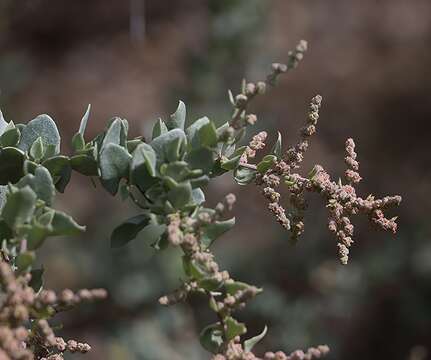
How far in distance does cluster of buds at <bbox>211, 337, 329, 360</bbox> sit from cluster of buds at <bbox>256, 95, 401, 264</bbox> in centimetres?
19

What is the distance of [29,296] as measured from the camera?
3.17 feet

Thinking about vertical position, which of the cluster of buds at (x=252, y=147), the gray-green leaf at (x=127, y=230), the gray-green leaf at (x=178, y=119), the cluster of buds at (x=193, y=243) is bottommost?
the cluster of buds at (x=193, y=243)

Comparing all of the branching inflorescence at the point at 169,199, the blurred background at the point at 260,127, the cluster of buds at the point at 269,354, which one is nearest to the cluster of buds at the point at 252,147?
the branching inflorescence at the point at 169,199

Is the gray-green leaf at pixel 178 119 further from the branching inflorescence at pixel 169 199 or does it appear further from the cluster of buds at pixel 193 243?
the cluster of buds at pixel 193 243

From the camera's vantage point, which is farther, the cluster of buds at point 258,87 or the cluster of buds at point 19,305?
the cluster of buds at point 258,87

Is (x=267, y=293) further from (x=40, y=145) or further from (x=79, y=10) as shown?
(x=79, y=10)

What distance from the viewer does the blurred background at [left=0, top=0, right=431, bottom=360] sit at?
4.28 meters

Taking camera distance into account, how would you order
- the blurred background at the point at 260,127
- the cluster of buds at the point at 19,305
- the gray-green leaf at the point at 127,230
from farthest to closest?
1. the blurred background at the point at 260,127
2. the gray-green leaf at the point at 127,230
3. the cluster of buds at the point at 19,305

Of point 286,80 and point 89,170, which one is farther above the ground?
point 286,80

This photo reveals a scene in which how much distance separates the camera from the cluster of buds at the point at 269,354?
102 cm

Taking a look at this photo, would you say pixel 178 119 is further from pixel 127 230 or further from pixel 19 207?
pixel 19 207

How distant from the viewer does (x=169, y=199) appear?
1.14 metres

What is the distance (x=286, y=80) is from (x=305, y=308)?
3.93 meters

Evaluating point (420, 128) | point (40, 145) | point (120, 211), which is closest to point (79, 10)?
point (420, 128)
